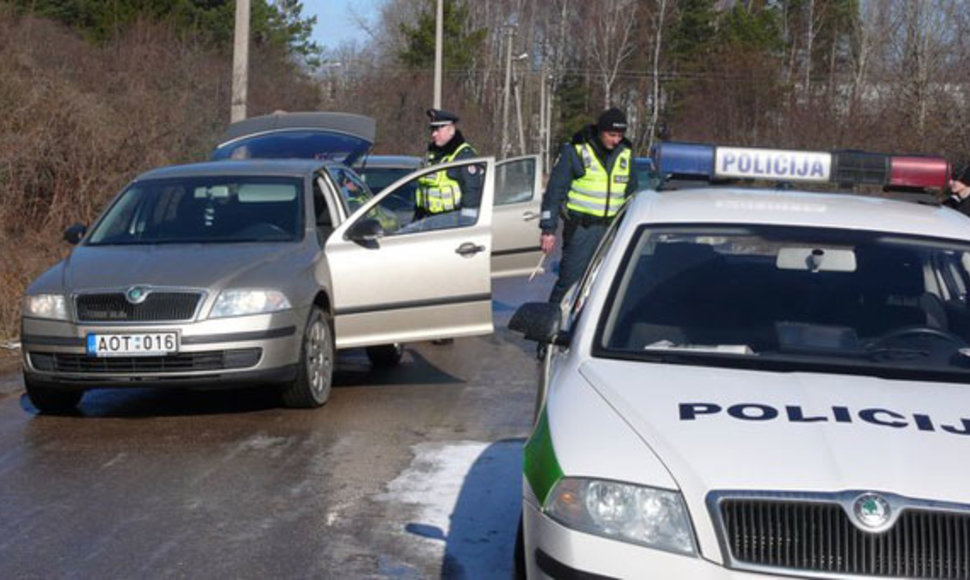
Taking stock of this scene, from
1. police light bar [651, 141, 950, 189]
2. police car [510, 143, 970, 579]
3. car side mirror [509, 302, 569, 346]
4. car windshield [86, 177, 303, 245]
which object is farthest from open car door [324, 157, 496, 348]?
car side mirror [509, 302, 569, 346]

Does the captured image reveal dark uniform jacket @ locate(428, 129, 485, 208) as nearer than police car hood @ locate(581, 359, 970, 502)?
No

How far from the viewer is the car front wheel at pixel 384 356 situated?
11.2 metres

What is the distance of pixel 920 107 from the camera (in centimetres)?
3086

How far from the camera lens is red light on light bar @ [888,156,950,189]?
6.21 m

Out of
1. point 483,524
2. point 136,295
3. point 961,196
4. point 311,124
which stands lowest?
point 483,524

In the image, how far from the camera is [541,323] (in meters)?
5.36

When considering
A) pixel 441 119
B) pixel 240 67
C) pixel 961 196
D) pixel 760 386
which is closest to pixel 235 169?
pixel 441 119

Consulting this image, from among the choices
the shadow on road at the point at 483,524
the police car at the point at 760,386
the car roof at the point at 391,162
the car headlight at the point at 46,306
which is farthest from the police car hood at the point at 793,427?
the car roof at the point at 391,162

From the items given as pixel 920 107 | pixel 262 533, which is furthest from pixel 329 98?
pixel 262 533

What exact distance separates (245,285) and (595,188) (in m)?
A: 3.16

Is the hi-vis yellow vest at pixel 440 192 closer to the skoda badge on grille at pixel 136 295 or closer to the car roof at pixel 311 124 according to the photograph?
the car roof at pixel 311 124

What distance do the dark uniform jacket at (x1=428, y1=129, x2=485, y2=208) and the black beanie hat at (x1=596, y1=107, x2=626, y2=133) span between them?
1006 mm

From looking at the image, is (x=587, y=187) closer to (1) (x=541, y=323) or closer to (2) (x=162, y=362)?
(2) (x=162, y=362)

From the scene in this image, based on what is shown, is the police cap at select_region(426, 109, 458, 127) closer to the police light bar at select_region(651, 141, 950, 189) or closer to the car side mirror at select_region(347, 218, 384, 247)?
the car side mirror at select_region(347, 218, 384, 247)
